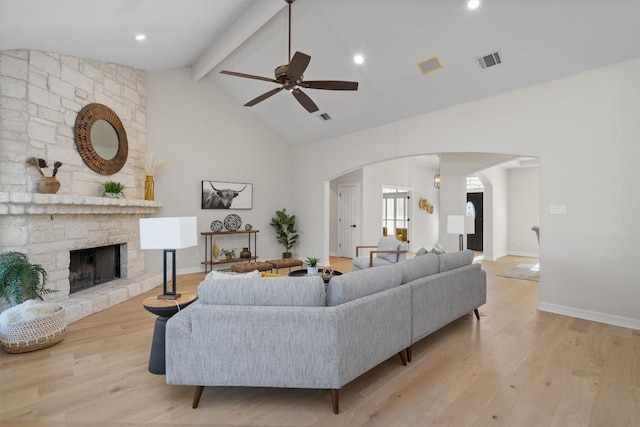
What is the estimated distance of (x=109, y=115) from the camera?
4.76 m

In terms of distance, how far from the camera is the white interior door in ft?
27.7

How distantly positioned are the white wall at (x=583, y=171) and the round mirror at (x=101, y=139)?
17.5ft

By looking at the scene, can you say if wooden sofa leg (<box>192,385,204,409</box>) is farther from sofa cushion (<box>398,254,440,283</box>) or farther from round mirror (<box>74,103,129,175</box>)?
round mirror (<box>74,103,129,175</box>)

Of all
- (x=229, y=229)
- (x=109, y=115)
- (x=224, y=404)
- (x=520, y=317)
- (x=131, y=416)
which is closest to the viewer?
(x=131, y=416)

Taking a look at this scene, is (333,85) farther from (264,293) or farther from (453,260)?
(264,293)

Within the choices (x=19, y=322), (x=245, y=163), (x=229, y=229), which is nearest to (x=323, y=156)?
(x=245, y=163)

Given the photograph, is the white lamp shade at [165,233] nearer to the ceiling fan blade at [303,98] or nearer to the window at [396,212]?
the ceiling fan blade at [303,98]

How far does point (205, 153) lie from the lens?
664 centimetres

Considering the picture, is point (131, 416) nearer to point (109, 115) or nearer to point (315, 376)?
point (315, 376)

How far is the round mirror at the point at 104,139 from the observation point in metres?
4.53

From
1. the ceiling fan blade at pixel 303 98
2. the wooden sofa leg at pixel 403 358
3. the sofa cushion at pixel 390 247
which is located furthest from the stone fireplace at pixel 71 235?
the sofa cushion at pixel 390 247

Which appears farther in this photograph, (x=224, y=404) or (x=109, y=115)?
(x=109, y=115)

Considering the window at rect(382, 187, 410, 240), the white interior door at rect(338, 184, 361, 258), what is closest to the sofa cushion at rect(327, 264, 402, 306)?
the white interior door at rect(338, 184, 361, 258)

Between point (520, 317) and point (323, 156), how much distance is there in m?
4.93
